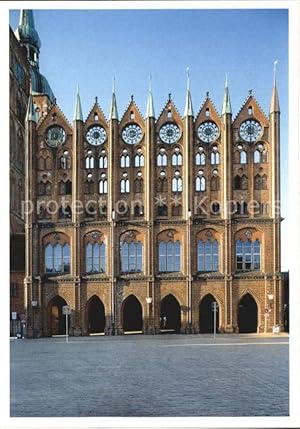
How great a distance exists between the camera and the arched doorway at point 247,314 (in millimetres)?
31641

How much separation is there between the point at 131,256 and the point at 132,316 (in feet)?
10.9

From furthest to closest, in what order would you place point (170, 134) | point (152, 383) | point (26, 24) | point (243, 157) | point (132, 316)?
point (132, 316) → point (170, 134) → point (243, 157) → point (26, 24) → point (152, 383)

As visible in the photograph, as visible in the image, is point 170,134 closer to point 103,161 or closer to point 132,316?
point 103,161

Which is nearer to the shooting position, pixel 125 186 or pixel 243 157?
pixel 243 157

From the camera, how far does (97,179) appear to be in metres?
32.0

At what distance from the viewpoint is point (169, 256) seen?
105ft

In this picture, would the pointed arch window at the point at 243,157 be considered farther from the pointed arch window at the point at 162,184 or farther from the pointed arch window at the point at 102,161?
Result: the pointed arch window at the point at 102,161

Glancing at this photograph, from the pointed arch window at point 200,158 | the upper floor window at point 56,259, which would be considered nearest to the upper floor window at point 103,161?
the upper floor window at point 56,259

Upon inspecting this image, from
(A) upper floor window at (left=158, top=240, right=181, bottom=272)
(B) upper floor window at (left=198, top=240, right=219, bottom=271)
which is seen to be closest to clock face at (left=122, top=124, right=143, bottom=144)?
(A) upper floor window at (left=158, top=240, right=181, bottom=272)

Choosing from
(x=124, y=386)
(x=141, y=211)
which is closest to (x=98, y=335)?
(x=141, y=211)

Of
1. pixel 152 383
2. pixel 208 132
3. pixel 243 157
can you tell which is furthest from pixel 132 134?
pixel 152 383

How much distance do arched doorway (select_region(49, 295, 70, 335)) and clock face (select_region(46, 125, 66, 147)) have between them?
703 centimetres

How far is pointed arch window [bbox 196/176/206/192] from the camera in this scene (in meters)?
31.5

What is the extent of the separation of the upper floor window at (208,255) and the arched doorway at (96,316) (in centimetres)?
498
